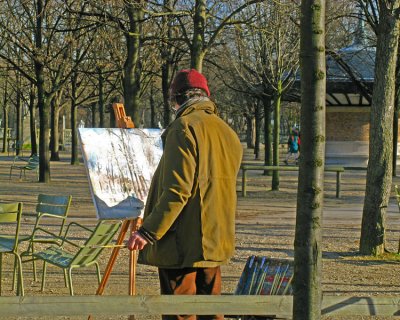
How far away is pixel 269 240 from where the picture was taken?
44.3 ft

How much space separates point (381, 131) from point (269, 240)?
2926 millimetres

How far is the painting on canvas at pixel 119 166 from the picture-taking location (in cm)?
696

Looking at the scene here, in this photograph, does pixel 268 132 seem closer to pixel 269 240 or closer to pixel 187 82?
pixel 269 240

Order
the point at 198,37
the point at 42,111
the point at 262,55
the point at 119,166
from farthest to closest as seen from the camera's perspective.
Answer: the point at 42,111
the point at 262,55
the point at 198,37
the point at 119,166

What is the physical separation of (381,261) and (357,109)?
28.4m

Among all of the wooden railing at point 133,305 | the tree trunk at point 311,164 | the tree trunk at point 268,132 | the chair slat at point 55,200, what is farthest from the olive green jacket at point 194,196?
→ the tree trunk at point 268,132

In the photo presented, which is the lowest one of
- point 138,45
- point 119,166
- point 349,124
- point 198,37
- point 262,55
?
point 119,166

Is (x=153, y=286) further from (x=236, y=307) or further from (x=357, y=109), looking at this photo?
(x=357, y=109)

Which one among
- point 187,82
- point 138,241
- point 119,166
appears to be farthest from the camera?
point 119,166

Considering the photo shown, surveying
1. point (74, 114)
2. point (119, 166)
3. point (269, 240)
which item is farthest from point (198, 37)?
point (74, 114)

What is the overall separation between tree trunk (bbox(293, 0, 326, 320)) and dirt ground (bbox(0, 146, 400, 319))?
513 cm

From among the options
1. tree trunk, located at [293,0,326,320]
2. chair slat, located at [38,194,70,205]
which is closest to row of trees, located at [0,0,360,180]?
chair slat, located at [38,194,70,205]

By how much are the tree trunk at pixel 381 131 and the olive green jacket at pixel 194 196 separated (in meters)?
6.47

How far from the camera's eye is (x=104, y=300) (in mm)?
4844
